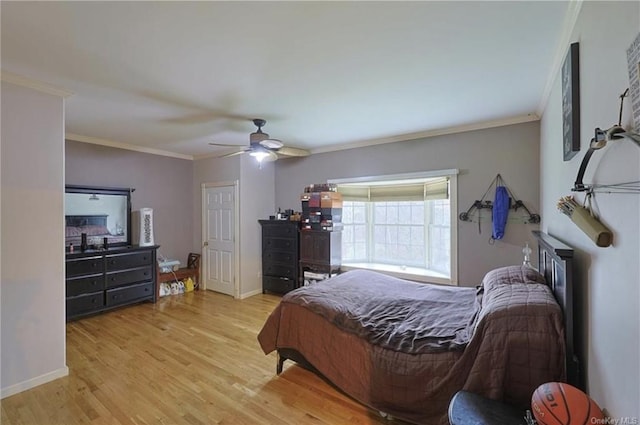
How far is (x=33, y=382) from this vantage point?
2.44m

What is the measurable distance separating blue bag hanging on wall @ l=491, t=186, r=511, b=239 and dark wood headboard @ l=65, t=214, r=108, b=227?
547 cm

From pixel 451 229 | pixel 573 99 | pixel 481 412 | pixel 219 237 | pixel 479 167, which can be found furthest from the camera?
pixel 219 237

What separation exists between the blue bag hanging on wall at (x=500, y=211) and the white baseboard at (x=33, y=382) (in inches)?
181

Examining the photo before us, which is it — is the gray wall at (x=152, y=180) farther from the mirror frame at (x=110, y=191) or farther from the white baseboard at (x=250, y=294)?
the white baseboard at (x=250, y=294)

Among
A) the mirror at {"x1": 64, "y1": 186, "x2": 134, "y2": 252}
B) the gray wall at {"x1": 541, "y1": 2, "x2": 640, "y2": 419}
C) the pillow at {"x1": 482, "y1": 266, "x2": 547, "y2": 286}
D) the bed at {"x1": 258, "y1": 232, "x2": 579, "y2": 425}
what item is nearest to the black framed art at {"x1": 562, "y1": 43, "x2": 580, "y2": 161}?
the gray wall at {"x1": 541, "y1": 2, "x2": 640, "y2": 419}

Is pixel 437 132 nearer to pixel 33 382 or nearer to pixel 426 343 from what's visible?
pixel 426 343

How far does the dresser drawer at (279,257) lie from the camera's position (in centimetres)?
496

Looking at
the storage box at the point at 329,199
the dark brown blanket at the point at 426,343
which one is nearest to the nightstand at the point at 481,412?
the dark brown blanket at the point at 426,343

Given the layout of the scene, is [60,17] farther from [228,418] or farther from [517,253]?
[517,253]

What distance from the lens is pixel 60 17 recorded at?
64.9 inches

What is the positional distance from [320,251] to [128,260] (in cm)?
287

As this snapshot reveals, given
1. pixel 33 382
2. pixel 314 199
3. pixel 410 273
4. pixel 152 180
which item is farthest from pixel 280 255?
pixel 33 382

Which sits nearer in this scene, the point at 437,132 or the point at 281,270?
the point at 437,132

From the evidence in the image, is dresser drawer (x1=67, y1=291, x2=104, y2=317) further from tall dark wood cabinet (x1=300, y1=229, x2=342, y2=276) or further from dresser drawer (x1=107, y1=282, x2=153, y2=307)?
tall dark wood cabinet (x1=300, y1=229, x2=342, y2=276)
